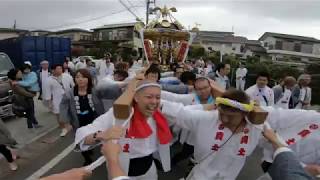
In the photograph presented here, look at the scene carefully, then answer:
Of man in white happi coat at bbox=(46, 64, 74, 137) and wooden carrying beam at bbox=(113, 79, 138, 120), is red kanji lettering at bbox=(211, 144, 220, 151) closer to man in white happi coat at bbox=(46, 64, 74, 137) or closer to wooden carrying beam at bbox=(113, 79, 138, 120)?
wooden carrying beam at bbox=(113, 79, 138, 120)

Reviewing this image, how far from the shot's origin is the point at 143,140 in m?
3.23

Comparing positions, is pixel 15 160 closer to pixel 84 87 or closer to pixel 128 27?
pixel 84 87

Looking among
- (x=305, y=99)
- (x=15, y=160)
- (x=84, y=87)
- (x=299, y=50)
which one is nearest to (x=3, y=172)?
(x=15, y=160)

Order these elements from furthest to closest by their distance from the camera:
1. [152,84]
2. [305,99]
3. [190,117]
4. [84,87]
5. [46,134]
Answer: [305,99], [46,134], [84,87], [190,117], [152,84]

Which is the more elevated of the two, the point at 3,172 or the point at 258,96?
the point at 258,96

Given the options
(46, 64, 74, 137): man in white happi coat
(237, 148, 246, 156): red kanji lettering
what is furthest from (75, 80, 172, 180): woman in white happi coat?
(46, 64, 74, 137): man in white happi coat

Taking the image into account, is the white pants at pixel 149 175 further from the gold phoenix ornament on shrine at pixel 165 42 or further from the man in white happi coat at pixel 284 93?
the gold phoenix ornament on shrine at pixel 165 42

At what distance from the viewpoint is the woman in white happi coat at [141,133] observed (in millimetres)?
3090

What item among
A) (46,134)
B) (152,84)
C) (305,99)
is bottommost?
(46,134)

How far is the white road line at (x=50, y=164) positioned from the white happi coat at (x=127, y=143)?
122 inches

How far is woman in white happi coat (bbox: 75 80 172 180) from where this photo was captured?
309 centimetres

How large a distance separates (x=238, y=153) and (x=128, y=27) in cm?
6294

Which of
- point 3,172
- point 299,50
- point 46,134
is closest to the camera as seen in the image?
point 3,172

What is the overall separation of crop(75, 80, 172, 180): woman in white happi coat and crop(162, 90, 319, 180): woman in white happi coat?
0.22 metres
